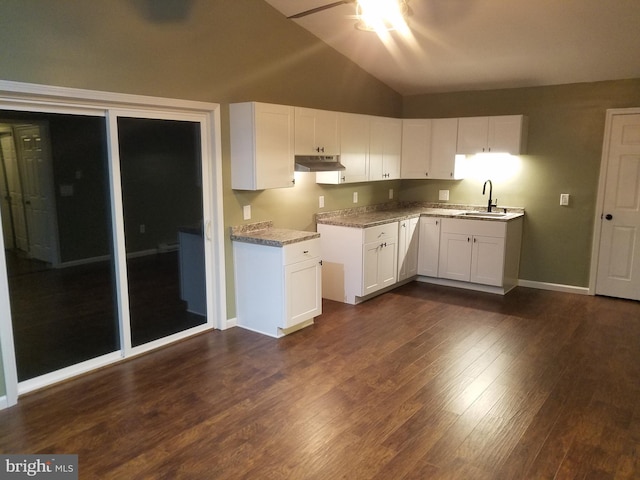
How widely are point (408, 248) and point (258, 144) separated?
254 cm

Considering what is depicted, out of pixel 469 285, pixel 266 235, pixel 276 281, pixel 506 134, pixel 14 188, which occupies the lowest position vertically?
pixel 469 285

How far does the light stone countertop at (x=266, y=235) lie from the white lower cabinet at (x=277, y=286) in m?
0.04

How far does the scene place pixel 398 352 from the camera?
3.87 m

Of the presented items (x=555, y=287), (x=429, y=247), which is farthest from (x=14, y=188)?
(x=555, y=287)

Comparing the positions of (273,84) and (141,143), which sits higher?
(273,84)

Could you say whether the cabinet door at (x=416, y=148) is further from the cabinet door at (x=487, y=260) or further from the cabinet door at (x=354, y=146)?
the cabinet door at (x=487, y=260)

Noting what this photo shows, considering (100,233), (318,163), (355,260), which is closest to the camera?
(100,233)

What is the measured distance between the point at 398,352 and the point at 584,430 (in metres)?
1.44

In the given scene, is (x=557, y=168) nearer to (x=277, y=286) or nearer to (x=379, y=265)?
(x=379, y=265)

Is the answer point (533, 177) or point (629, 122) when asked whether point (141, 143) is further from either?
point (629, 122)

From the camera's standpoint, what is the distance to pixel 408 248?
19.0ft

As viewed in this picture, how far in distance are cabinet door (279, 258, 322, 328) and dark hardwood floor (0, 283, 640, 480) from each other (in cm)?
18

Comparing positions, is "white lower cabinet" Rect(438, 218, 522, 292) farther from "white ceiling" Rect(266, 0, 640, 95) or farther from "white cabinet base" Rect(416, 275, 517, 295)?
"white ceiling" Rect(266, 0, 640, 95)

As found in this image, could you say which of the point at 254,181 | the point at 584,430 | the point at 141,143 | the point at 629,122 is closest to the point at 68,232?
the point at 141,143
